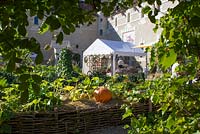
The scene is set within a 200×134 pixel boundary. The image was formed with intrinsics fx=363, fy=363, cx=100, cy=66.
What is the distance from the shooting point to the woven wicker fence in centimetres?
410

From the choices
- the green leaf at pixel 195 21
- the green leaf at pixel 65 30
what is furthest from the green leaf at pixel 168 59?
the green leaf at pixel 65 30

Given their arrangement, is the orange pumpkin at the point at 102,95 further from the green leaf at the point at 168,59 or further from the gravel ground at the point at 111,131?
the green leaf at the point at 168,59

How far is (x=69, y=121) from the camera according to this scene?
440 centimetres

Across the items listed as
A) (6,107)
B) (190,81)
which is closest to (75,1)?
(190,81)

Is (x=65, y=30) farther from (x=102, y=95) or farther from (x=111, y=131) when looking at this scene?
(x=102, y=95)

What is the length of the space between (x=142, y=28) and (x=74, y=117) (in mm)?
19585

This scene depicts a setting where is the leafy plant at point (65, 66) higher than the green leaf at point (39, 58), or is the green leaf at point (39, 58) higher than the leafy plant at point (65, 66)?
the leafy plant at point (65, 66)

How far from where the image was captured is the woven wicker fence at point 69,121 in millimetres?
4100

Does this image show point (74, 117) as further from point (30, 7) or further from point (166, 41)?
point (30, 7)

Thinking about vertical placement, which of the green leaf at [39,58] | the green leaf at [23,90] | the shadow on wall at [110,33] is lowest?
the green leaf at [23,90]

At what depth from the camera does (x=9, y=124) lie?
157 inches

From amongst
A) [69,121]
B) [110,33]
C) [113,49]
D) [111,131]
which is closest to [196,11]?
[69,121]

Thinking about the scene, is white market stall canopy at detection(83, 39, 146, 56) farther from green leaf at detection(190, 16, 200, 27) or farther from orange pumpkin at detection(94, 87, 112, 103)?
green leaf at detection(190, 16, 200, 27)

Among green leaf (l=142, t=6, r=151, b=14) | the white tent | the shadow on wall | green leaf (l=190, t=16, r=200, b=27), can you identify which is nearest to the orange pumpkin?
green leaf (l=142, t=6, r=151, b=14)
